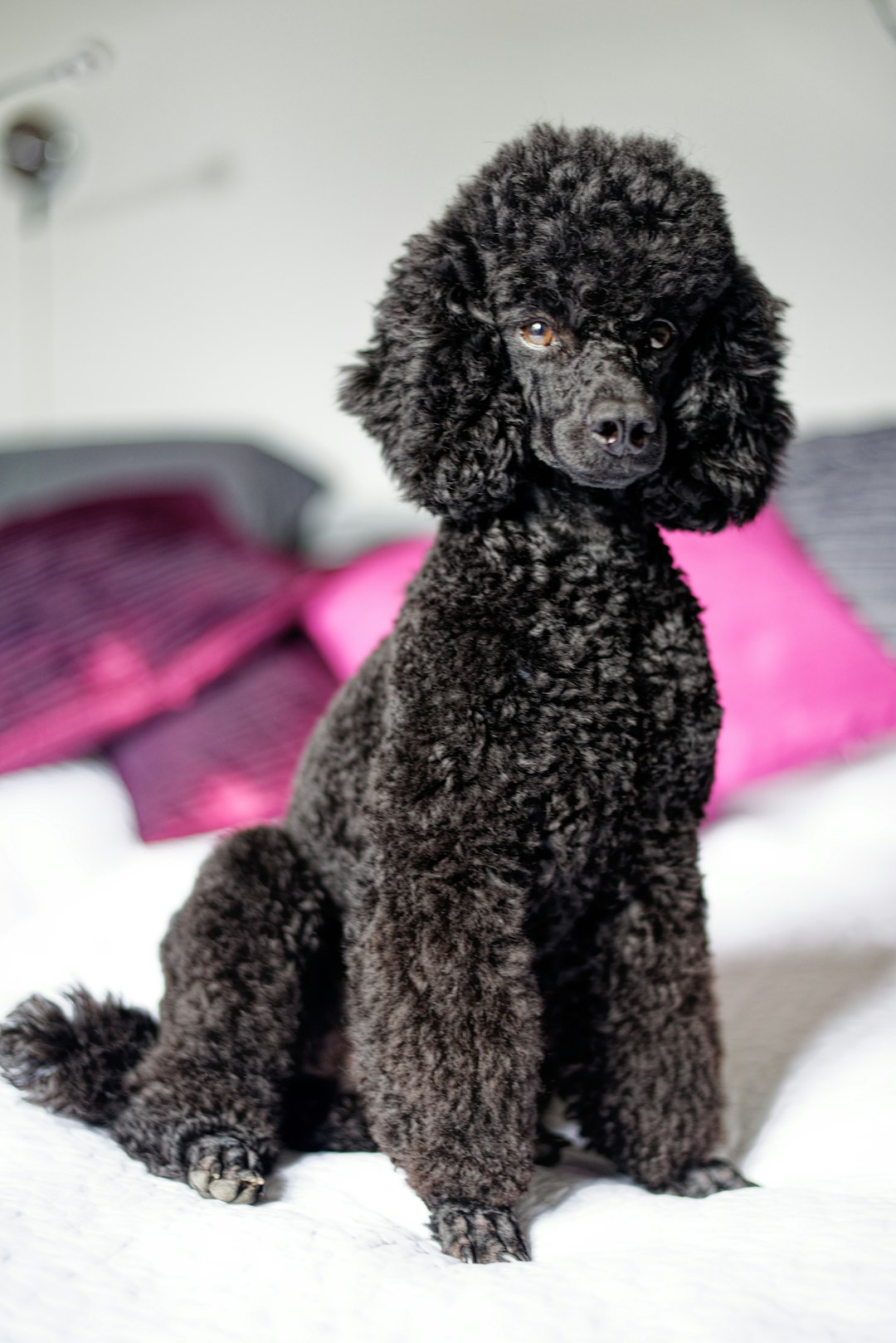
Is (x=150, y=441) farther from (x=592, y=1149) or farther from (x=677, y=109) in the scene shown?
(x=592, y=1149)

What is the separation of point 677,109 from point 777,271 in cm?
39

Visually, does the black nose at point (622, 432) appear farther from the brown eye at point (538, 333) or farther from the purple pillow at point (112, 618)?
the purple pillow at point (112, 618)

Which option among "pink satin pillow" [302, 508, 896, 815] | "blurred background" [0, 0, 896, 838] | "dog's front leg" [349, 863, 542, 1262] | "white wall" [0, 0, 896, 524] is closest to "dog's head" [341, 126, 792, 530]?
"blurred background" [0, 0, 896, 838]

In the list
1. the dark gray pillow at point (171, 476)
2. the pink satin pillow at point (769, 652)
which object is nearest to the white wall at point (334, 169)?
the dark gray pillow at point (171, 476)

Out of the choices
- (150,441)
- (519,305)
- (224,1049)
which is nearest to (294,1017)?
(224,1049)

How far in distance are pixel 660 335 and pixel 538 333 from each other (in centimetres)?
9

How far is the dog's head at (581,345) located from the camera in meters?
0.79

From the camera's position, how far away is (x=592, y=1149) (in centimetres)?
100

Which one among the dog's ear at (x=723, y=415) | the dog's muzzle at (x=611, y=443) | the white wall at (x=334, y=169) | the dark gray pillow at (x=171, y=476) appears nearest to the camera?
the dog's muzzle at (x=611, y=443)

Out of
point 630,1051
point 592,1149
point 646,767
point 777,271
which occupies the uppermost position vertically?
point 777,271

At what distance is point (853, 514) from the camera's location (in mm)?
1945

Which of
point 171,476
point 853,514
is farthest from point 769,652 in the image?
point 171,476

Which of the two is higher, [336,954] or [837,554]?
[837,554]

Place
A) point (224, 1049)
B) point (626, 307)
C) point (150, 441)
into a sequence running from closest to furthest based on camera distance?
point (626, 307), point (224, 1049), point (150, 441)
